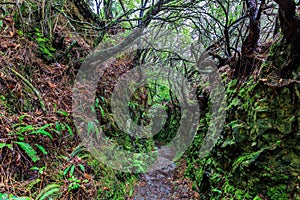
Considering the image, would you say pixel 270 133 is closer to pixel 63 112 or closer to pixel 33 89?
pixel 63 112

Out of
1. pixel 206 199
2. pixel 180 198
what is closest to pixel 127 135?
pixel 180 198

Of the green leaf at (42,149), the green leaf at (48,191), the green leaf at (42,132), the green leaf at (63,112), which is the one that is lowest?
the green leaf at (48,191)

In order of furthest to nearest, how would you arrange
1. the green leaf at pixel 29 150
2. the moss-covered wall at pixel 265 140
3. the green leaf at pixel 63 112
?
the green leaf at pixel 63 112 < the moss-covered wall at pixel 265 140 < the green leaf at pixel 29 150

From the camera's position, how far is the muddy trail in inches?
165

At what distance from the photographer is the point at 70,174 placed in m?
2.71

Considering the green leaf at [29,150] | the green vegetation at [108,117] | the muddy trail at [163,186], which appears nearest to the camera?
the green leaf at [29,150]

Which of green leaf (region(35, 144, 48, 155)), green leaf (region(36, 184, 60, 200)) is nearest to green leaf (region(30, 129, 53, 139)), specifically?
green leaf (region(35, 144, 48, 155))

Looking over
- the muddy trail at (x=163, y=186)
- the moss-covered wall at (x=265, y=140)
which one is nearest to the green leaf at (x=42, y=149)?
the muddy trail at (x=163, y=186)

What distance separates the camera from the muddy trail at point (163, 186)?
13.8 ft

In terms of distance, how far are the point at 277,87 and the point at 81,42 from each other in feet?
16.3

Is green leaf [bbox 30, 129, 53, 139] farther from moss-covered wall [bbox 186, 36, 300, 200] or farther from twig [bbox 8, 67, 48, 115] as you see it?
moss-covered wall [bbox 186, 36, 300, 200]

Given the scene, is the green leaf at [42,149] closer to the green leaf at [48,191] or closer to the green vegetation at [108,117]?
the green vegetation at [108,117]

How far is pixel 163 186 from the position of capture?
4746 millimetres

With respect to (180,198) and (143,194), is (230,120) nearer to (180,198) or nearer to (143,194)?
(180,198)
